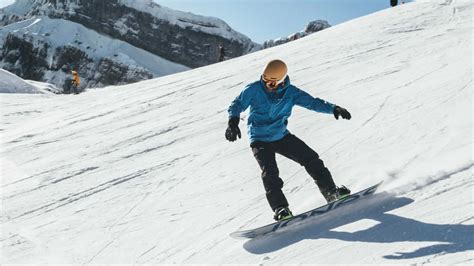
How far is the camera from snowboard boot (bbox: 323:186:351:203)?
12.5 feet

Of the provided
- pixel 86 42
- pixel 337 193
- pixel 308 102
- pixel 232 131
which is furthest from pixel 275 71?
pixel 86 42

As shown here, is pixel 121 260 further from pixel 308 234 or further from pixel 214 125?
pixel 214 125

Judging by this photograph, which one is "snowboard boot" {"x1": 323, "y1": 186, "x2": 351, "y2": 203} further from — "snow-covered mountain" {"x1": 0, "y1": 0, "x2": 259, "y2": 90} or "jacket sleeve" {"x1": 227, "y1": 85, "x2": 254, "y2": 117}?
"snow-covered mountain" {"x1": 0, "y1": 0, "x2": 259, "y2": 90}

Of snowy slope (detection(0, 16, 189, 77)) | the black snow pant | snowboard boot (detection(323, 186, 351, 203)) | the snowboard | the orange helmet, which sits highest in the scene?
snowy slope (detection(0, 16, 189, 77))

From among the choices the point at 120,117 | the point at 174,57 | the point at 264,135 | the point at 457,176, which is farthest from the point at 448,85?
the point at 174,57

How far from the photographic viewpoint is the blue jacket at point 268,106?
12.9ft

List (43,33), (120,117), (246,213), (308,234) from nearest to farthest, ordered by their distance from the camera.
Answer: (308,234) < (246,213) < (120,117) < (43,33)

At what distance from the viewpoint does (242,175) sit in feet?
17.3

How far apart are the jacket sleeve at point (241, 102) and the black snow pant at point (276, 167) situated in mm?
324

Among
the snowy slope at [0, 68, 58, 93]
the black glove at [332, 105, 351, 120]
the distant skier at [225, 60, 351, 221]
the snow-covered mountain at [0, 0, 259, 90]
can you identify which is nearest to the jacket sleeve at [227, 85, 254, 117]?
the distant skier at [225, 60, 351, 221]

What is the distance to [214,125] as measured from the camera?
795 centimetres

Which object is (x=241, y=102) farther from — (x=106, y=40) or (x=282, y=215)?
(x=106, y=40)

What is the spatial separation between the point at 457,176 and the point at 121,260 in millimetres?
2865

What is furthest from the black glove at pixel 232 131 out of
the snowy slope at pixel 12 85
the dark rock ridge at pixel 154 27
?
the dark rock ridge at pixel 154 27
